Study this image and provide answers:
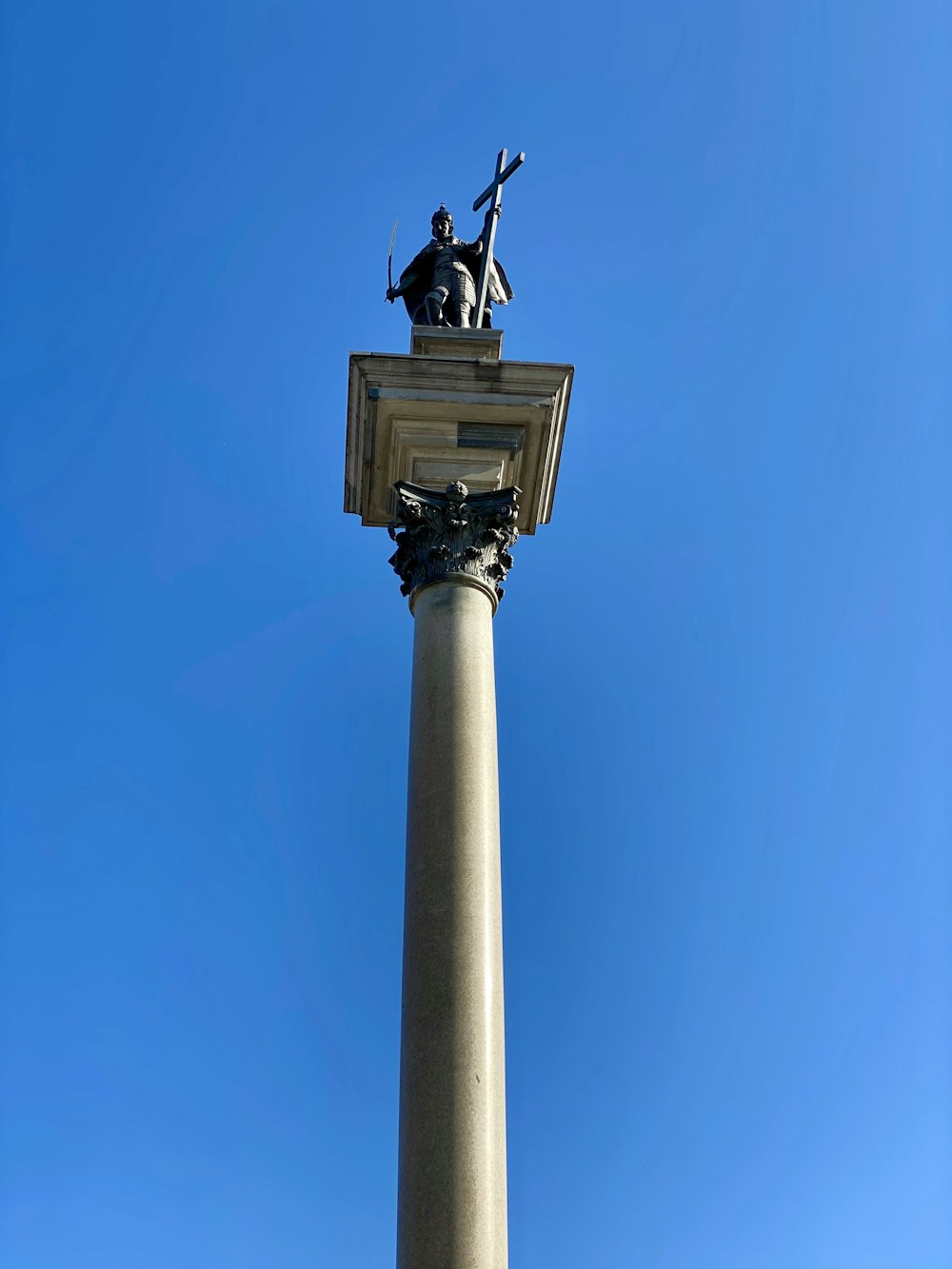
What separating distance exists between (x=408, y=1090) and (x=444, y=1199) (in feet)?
3.30

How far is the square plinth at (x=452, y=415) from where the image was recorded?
649 inches

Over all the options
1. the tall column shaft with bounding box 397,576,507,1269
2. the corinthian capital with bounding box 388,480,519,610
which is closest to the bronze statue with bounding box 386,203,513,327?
the corinthian capital with bounding box 388,480,519,610

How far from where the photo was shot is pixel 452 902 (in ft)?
41.9

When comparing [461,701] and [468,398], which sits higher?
[468,398]

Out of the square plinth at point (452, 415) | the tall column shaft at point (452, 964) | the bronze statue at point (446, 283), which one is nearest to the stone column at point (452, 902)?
the tall column shaft at point (452, 964)

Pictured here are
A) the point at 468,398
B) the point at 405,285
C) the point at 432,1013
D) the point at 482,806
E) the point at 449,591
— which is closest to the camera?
the point at 432,1013

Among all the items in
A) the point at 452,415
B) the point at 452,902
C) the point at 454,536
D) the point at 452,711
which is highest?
the point at 452,415

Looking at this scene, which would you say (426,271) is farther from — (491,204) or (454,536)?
(454,536)

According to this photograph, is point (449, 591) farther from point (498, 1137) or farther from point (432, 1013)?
point (498, 1137)

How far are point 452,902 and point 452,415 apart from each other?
6.30m

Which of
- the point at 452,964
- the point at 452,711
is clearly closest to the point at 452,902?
the point at 452,964

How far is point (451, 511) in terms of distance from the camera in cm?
1592

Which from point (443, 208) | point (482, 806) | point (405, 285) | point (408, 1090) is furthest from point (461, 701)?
point (443, 208)

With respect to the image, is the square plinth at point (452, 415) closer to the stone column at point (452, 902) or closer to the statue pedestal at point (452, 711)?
the statue pedestal at point (452, 711)
